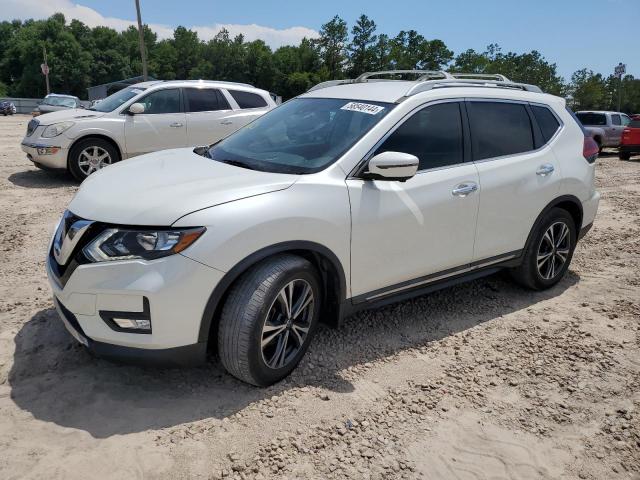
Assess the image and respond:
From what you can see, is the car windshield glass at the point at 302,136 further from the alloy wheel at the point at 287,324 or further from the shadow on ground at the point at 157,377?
the shadow on ground at the point at 157,377

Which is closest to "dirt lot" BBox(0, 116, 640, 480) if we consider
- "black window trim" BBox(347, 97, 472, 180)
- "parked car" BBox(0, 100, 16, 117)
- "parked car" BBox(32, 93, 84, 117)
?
"black window trim" BBox(347, 97, 472, 180)

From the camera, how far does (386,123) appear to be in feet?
11.6

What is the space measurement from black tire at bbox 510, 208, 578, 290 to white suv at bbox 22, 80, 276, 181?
632 centimetres

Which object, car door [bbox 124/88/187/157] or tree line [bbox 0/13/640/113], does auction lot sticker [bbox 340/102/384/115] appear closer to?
car door [bbox 124/88/187/157]

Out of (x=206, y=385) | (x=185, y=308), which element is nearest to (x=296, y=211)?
(x=185, y=308)

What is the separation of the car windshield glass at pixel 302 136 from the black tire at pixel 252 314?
68 centimetres

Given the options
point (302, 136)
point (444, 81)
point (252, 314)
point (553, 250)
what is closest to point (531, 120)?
point (444, 81)

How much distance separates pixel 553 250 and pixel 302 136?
255 cm

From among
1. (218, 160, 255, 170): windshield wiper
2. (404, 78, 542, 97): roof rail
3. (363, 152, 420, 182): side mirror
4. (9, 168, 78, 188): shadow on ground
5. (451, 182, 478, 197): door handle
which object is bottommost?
(9, 168, 78, 188): shadow on ground

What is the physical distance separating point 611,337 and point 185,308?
3217 mm

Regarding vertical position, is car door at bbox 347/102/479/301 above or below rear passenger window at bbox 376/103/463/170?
below

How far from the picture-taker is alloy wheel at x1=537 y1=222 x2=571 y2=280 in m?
4.66

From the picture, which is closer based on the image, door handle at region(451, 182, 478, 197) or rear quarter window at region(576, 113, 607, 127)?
door handle at region(451, 182, 478, 197)

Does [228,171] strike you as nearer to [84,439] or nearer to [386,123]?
[386,123]
